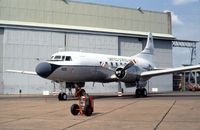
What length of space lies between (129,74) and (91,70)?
4267 millimetres

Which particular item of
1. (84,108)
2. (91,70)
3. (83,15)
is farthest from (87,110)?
(83,15)

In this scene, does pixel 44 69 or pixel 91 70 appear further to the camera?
pixel 91 70

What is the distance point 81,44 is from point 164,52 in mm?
20612

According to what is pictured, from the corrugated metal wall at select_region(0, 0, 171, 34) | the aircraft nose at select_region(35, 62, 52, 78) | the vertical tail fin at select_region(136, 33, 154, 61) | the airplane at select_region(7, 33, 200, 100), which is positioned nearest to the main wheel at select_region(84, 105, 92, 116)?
the airplane at select_region(7, 33, 200, 100)

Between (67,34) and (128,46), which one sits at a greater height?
(67,34)

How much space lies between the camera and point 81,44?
199ft

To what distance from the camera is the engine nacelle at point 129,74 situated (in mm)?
33434

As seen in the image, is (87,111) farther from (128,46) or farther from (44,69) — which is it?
(128,46)

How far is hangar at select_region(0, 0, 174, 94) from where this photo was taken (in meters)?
55.2

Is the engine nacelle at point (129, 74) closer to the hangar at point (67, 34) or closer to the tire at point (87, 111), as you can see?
the tire at point (87, 111)

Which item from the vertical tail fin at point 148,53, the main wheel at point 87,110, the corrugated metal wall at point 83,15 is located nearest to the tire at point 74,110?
the main wheel at point 87,110

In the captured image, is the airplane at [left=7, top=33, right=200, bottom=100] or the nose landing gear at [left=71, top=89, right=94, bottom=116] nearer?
the nose landing gear at [left=71, top=89, right=94, bottom=116]

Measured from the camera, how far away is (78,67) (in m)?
31.1

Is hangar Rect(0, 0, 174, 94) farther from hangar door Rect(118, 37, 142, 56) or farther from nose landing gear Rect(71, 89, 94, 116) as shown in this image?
nose landing gear Rect(71, 89, 94, 116)
